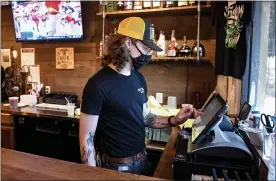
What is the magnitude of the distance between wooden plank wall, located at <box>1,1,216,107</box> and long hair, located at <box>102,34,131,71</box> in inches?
53.8

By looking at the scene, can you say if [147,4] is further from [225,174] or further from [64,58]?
[225,174]

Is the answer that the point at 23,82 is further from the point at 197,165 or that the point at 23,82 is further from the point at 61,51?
the point at 197,165

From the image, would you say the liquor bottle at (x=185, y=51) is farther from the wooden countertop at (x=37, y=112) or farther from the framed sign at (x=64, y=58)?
the framed sign at (x=64, y=58)

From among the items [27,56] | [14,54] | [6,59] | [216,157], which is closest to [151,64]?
[27,56]

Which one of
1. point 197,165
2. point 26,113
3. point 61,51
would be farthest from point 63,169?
point 61,51

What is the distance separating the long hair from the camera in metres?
1.45

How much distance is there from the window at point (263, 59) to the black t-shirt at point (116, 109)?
3.27ft

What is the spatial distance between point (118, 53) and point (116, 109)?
1.04ft

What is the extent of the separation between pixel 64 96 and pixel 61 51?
0.63m

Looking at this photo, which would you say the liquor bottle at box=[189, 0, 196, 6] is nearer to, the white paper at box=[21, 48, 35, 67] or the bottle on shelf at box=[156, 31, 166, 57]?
the bottle on shelf at box=[156, 31, 166, 57]

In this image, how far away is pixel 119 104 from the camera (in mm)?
1430

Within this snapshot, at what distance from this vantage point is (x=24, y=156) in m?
0.89

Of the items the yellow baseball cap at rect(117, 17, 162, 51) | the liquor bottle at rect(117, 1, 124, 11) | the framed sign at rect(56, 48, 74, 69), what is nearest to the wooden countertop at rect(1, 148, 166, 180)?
the yellow baseball cap at rect(117, 17, 162, 51)

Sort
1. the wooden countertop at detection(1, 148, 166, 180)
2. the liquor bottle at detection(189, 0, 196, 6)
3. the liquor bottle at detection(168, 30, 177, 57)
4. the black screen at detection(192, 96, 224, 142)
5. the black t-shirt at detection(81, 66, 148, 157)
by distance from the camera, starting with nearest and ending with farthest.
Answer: the wooden countertop at detection(1, 148, 166, 180) → the black screen at detection(192, 96, 224, 142) → the black t-shirt at detection(81, 66, 148, 157) → the liquor bottle at detection(189, 0, 196, 6) → the liquor bottle at detection(168, 30, 177, 57)
